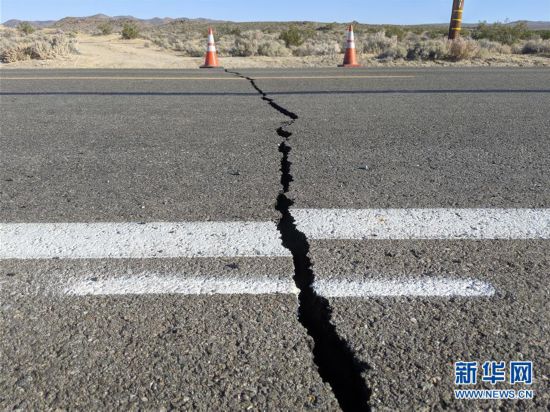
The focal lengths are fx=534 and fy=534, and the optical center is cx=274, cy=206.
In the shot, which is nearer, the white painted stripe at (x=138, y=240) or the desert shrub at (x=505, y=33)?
the white painted stripe at (x=138, y=240)

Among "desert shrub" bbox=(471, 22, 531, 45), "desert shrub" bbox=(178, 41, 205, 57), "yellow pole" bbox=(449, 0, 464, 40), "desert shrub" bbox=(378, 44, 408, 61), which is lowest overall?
"desert shrub" bbox=(178, 41, 205, 57)

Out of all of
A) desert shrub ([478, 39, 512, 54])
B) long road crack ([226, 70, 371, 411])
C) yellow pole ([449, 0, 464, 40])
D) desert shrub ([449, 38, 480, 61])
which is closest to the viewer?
long road crack ([226, 70, 371, 411])

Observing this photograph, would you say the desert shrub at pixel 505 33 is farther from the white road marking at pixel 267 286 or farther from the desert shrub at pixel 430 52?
the white road marking at pixel 267 286

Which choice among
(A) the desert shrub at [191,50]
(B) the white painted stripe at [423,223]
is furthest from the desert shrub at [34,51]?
(B) the white painted stripe at [423,223]

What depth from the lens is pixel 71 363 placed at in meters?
1.52

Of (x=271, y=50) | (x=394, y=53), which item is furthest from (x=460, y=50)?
(x=271, y=50)

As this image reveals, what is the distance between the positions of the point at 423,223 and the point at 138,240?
4.27 ft

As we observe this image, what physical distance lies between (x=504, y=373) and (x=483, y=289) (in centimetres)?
46

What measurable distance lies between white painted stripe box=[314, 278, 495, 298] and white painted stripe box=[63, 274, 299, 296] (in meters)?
0.14

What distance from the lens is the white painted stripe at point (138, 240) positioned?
2.19m

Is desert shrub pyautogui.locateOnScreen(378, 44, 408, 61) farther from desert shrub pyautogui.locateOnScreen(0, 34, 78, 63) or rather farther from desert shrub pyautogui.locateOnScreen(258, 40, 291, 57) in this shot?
desert shrub pyautogui.locateOnScreen(0, 34, 78, 63)

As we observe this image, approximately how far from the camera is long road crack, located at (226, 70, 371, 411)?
1.42m

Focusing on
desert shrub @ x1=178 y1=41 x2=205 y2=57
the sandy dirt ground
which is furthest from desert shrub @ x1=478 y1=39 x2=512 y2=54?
desert shrub @ x1=178 y1=41 x2=205 y2=57

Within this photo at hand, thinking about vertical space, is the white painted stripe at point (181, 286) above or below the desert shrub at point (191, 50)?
above
